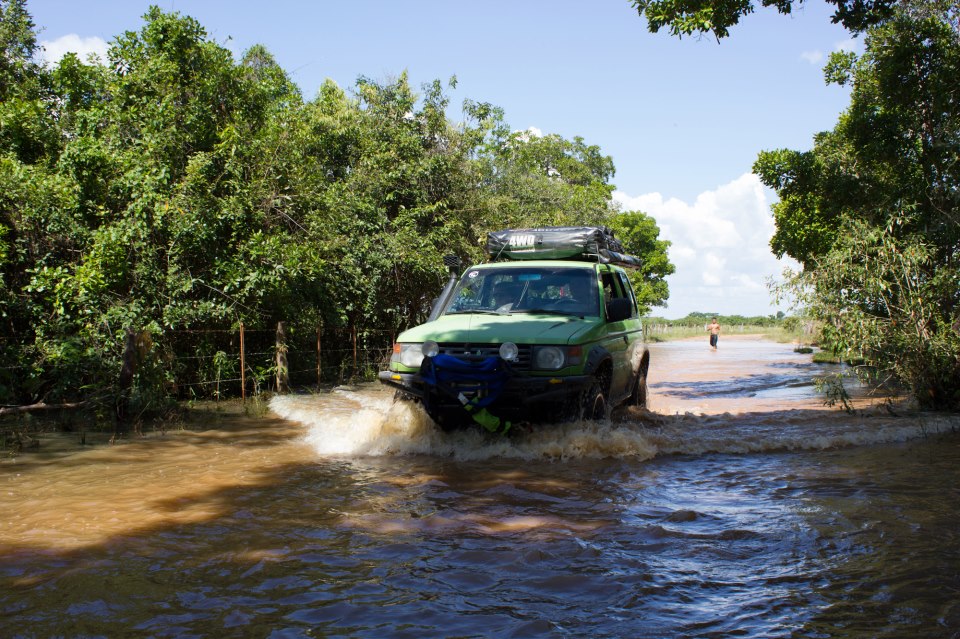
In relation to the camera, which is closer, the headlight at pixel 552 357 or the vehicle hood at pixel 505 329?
the headlight at pixel 552 357

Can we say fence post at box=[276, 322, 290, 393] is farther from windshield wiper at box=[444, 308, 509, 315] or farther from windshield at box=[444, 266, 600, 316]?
windshield wiper at box=[444, 308, 509, 315]

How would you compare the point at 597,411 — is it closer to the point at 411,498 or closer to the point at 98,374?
the point at 411,498

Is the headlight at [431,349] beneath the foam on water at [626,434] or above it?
above

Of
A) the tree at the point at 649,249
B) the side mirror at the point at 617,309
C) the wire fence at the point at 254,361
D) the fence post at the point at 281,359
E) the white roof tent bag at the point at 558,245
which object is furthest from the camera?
the tree at the point at 649,249

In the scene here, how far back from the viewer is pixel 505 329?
25.0 ft

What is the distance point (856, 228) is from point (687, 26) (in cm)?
390

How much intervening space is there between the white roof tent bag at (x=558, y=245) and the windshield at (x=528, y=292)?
0.98 m

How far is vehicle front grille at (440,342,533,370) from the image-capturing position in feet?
23.9

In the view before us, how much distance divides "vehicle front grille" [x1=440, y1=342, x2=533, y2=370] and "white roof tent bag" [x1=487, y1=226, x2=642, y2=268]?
Result: 9.01 feet

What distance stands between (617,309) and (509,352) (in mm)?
1617

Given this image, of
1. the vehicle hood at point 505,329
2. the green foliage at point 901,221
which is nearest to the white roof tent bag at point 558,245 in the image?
the vehicle hood at point 505,329

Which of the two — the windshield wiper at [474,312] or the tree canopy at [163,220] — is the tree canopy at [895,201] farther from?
the tree canopy at [163,220]

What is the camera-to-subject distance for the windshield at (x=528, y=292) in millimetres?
8469

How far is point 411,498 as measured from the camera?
610 centimetres
